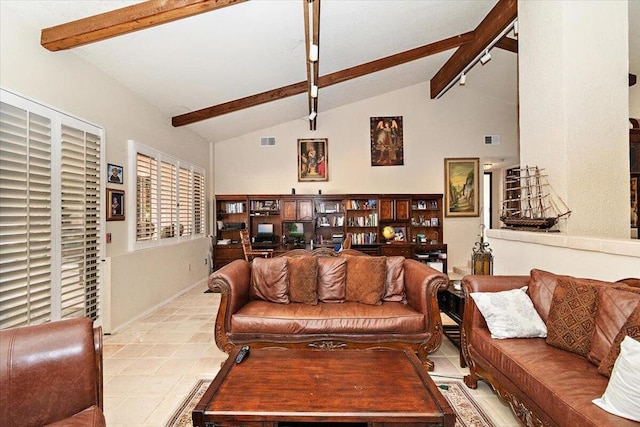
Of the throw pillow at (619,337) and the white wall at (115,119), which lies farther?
the white wall at (115,119)

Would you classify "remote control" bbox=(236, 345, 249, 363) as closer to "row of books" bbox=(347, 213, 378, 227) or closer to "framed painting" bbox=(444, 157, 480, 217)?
"row of books" bbox=(347, 213, 378, 227)

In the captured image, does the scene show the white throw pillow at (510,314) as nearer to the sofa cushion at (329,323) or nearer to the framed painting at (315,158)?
the sofa cushion at (329,323)

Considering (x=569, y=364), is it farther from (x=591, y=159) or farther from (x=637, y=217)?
(x=637, y=217)

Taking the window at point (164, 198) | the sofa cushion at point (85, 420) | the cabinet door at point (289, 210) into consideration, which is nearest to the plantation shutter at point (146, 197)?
the window at point (164, 198)

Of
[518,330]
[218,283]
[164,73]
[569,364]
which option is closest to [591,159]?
[518,330]

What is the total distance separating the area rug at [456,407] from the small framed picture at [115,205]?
2287mm

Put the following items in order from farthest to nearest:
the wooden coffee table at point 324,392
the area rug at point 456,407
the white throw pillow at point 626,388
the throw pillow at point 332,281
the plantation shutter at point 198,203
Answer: the plantation shutter at point 198,203 → the throw pillow at point 332,281 → the area rug at point 456,407 → the wooden coffee table at point 324,392 → the white throw pillow at point 626,388

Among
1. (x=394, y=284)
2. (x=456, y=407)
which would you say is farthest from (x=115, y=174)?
(x=456, y=407)

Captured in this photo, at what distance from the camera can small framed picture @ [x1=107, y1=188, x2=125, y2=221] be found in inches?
149

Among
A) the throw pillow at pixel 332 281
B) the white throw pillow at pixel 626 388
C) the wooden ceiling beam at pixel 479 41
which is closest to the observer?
the white throw pillow at pixel 626 388

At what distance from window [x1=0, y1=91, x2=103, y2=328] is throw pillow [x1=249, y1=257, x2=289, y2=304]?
172 cm

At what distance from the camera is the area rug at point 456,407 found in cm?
210

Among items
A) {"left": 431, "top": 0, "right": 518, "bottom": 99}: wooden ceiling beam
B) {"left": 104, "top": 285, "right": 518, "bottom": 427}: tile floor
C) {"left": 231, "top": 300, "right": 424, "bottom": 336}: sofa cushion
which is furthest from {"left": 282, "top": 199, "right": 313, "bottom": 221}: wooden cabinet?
{"left": 231, "top": 300, "right": 424, "bottom": 336}: sofa cushion

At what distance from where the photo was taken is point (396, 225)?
712 cm
